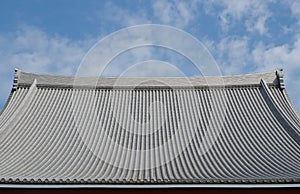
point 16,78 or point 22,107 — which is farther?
point 16,78

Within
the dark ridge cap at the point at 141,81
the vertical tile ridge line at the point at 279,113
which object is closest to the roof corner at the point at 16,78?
the dark ridge cap at the point at 141,81

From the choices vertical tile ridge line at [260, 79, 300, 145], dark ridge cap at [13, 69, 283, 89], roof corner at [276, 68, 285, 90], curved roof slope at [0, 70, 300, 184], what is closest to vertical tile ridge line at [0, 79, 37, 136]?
curved roof slope at [0, 70, 300, 184]

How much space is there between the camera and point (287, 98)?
12.2 m

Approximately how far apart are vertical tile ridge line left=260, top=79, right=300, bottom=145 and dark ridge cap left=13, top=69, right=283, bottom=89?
0.60 meters

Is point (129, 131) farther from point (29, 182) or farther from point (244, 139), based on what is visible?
point (29, 182)

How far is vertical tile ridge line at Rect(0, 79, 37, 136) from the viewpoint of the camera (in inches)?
414

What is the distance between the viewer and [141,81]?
43.5 ft

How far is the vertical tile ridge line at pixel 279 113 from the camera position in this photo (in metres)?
9.94

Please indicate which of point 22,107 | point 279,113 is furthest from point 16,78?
point 279,113

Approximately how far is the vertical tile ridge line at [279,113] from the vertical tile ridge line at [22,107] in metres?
7.57

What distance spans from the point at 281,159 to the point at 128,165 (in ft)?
11.5

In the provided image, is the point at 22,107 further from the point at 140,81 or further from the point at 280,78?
the point at 280,78

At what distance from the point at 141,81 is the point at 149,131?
10.2ft

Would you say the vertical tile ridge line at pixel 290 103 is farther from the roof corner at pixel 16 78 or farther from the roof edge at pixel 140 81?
the roof corner at pixel 16 78
